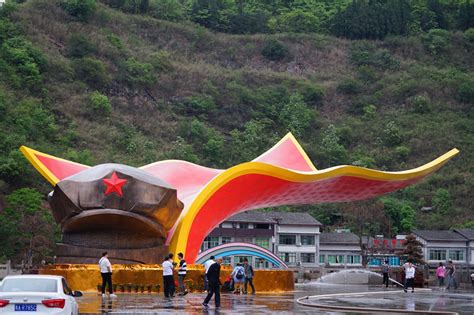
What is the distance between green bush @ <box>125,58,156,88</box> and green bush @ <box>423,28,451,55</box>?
135ft

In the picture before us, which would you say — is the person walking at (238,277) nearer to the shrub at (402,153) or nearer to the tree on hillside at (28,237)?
the tree on hillside at (28,237)

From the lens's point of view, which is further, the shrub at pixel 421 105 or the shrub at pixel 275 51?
the shrub at pixel 275 51

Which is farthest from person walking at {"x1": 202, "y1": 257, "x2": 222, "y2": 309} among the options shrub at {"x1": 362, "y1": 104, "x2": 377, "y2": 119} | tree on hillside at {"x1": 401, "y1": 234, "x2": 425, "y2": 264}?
shrub at {"x1": 362, "y1": 104, "x2": 377, "y2": 119}

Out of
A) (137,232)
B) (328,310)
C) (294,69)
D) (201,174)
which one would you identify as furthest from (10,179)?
(294,69)

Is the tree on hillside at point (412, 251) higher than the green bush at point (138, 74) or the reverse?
the reverse

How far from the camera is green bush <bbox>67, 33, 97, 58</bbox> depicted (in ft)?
315

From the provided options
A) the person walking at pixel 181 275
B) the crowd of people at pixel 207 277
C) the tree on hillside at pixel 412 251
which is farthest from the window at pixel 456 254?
the person walking at pixel 181 275

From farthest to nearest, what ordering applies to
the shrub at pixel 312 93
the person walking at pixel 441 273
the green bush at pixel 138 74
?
the shrub at pixel 312 93 → the green bush at pixel 138 74 → the person walking at pixel 441 273

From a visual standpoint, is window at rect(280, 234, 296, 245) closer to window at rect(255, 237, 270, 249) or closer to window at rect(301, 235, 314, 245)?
window at rect(301, 235, 314, 245)

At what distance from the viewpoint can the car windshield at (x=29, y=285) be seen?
567 inches

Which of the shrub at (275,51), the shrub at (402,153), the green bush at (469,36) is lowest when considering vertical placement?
the shrub at (402,153)

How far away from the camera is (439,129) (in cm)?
9969

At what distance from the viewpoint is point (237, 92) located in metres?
104

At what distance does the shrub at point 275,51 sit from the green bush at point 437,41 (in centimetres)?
1950
